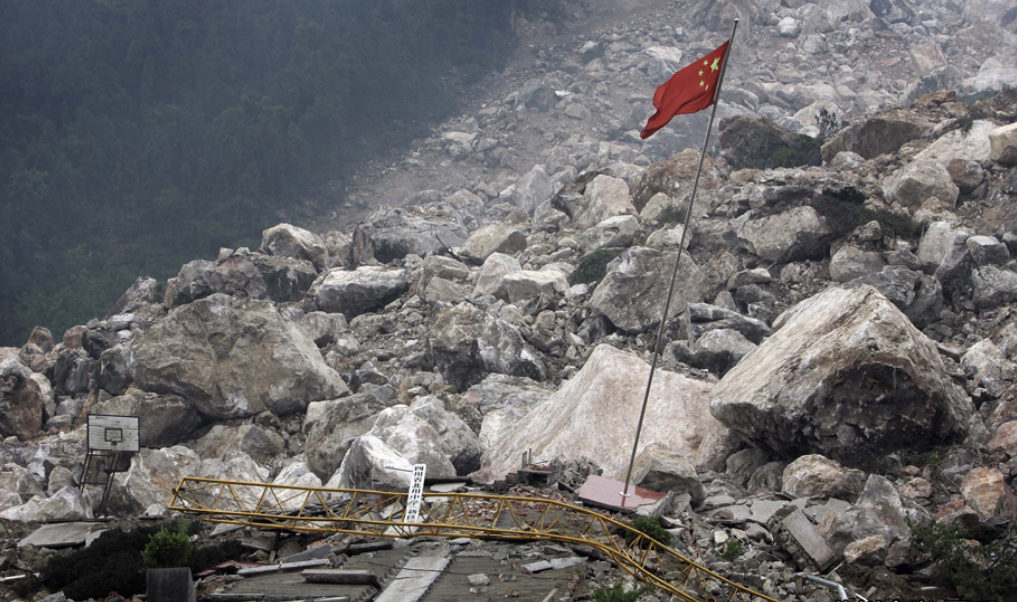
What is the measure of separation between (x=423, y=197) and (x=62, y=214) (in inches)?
798

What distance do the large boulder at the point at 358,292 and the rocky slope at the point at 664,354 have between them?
0.08 metres

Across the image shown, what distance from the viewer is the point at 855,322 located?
11023 millimetres

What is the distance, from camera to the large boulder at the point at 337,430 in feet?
45.2

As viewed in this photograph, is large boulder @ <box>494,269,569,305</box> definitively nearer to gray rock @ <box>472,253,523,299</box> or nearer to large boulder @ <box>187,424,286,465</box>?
gray rock @ <box>472,253,523,299</box>

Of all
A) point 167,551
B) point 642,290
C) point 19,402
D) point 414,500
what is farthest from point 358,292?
point 167,551

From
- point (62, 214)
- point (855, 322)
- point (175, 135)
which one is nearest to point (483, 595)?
point (855, 322)

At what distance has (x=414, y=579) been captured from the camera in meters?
7.24

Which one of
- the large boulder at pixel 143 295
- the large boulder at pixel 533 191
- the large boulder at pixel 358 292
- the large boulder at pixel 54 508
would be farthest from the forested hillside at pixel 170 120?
the large boulder at pixel 54 508

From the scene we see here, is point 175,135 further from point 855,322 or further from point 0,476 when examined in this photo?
point 855,322

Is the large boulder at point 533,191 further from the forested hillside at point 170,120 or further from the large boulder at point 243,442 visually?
the large boulder at point 243,442

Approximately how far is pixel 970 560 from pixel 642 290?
41.1 ft

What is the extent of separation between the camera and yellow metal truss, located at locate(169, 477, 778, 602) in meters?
7.23

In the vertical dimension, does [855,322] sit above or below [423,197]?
below

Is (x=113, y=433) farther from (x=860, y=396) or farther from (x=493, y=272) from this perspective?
(x=493, y=272)
